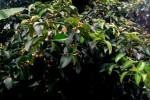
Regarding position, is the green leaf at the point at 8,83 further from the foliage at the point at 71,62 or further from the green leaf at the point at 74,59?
the green leaf at the point at 74,59

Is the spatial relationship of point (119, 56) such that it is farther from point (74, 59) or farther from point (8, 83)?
point (8, 83)

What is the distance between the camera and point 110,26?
2350 millimetres

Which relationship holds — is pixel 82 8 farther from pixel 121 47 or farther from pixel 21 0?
pixel 121 47

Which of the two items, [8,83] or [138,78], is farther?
[8,83]

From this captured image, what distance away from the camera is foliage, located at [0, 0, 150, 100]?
1.98 m

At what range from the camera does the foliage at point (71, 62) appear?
1.98m

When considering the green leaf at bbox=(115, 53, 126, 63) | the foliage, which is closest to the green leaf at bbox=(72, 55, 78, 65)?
the foliage

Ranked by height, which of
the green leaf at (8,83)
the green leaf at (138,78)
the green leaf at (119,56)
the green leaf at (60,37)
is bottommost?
the green leaf at (8,83)

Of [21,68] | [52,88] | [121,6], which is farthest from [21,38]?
[121,6]

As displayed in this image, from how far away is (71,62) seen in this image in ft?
6.83

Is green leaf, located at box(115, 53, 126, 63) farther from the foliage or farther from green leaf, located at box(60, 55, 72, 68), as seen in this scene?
green leaf, located at box(60, 55, 72, 68)

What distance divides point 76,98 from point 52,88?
0.28 m

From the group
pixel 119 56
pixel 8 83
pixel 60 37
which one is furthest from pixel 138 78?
pixel 8 83

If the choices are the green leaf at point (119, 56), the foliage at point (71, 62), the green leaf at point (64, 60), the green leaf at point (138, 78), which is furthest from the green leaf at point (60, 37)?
the green leaf at point (138, 78)
